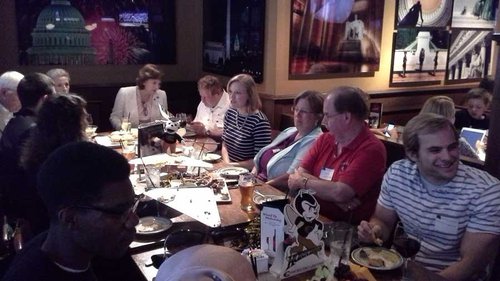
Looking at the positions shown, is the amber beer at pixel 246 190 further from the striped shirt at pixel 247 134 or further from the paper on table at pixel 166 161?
the striped shirt at pixel 247 134

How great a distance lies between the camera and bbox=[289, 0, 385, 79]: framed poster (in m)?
4.59

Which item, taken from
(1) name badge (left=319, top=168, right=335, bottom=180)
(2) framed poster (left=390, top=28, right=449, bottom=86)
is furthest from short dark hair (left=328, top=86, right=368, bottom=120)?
(2) framed poster (left=390, top=28, right=449, bottom=86)

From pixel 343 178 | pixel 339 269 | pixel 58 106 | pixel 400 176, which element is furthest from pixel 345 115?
pixel 58 106

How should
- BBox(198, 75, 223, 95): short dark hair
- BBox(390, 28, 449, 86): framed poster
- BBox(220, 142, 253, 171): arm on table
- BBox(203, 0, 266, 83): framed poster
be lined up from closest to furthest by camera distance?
BBox(220, 142, 253, 171): arm on table → BBox(198, 75, 223, 95): short dark hair → BBox(203, 0, 266, 83): framed poster → BBox(390, 28, 449, 86): framed poster

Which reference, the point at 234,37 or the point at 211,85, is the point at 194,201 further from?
the point at 234,37

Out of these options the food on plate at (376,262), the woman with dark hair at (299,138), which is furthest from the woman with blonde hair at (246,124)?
the food on plate at (376,262)

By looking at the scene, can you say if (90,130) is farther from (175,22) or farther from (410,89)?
(410,89)

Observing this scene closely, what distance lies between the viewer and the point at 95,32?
18.2ft

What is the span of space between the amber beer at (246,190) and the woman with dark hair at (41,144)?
34.2 inches

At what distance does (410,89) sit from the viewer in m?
5.63

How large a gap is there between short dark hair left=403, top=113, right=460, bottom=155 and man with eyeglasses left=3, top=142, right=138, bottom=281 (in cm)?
125

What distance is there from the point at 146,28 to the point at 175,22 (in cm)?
40

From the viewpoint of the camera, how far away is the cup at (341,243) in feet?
5.27

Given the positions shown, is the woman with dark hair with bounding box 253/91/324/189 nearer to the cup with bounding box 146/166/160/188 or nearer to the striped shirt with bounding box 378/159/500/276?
the cup with bounding box 146/166/160/188
